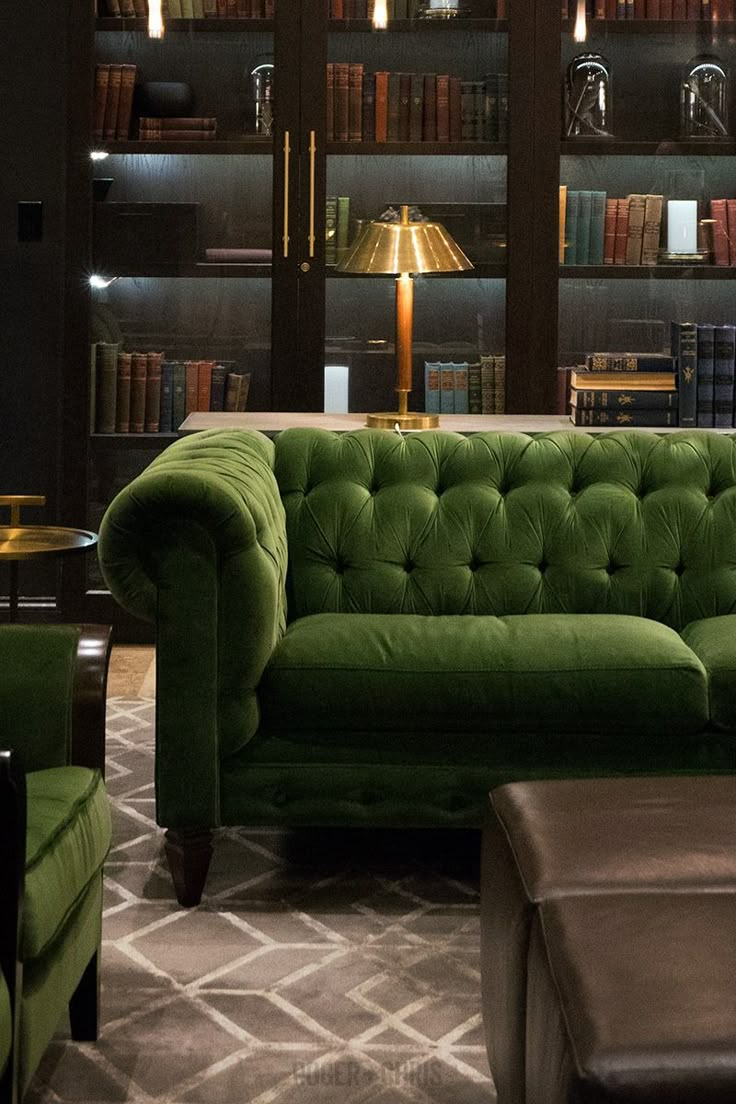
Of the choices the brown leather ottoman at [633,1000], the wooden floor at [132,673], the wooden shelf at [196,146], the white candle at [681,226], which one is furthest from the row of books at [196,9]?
the brown leather ottoman at [633,1000]

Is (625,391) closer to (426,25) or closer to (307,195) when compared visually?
(307,195)

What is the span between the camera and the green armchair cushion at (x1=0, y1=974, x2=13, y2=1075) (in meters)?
1.77

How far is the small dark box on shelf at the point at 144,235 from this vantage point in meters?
5.18

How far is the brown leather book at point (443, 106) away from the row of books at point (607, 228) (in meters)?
0.41

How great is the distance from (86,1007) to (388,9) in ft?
12.1

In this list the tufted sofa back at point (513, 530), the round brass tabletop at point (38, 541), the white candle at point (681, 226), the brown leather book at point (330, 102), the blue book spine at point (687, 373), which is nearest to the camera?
the tufted sofa back at point (513, 530)

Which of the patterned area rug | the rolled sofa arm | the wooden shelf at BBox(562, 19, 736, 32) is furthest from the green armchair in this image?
the wooden shelf at BBox(562, 19, 736, 32)

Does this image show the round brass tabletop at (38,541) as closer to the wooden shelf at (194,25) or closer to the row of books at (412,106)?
the row of books at (412,106)

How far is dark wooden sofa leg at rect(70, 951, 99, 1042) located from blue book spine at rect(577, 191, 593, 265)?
11.1ft

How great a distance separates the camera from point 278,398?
5.23 m

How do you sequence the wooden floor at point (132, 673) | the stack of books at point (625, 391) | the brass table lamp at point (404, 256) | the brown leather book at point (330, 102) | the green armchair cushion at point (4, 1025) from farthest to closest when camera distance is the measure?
the brown leather book at point (330, 102), the wooden floor at point (132, 673), the stack of books at point (625, 391), the brass table lamp at point (404, 256), the green armchair cushion at point (4, 1025)

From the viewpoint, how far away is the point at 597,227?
521 cm

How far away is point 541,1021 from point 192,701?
138cm

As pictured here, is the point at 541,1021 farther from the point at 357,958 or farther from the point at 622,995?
the point at 357,958
